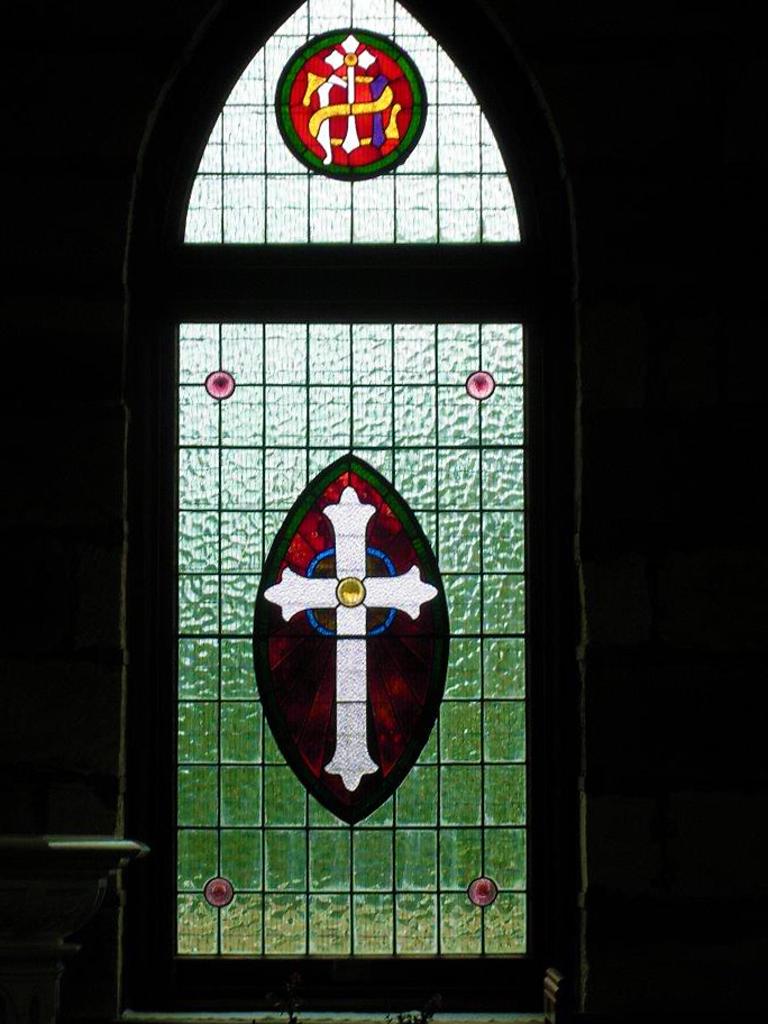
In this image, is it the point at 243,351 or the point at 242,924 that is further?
the point at 243,351

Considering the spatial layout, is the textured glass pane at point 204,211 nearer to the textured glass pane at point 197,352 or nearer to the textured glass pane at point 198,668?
the textured glass pane at point 197,352

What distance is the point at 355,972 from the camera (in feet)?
15.5

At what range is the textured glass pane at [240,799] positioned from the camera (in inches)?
189

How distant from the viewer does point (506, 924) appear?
4789 millimetres

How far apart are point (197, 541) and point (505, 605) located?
2.66 ft


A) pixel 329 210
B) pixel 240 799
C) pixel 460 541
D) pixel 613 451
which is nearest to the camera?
pixel 613 451

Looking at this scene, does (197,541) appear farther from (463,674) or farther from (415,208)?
(415,208)

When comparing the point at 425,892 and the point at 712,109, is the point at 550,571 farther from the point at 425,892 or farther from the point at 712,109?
the point at 712,109

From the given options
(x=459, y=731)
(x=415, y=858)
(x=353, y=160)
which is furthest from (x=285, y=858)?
(x=353, y=160)

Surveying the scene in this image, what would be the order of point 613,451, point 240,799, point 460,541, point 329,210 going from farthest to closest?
point 329,210, point 460,541, point 240,799, point 613,451

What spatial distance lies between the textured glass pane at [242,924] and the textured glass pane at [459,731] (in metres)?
0.60

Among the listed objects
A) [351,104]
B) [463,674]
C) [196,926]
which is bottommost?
[196,926]

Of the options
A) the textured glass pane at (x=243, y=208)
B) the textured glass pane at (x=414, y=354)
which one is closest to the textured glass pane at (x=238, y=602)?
the textured glass pane at (x=414, y=354)

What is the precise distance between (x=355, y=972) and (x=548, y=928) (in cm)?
49
